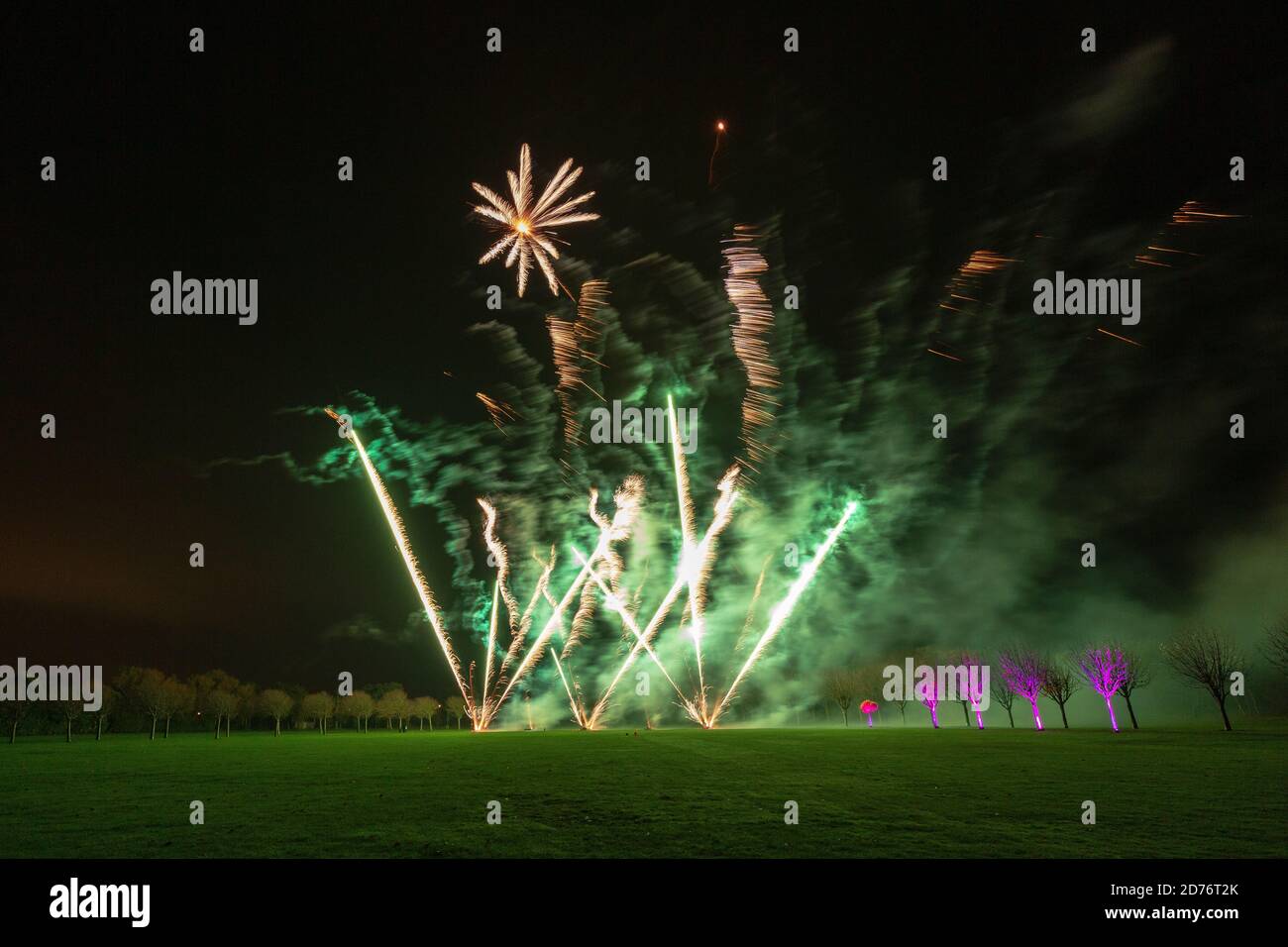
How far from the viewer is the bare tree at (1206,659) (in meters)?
63.4

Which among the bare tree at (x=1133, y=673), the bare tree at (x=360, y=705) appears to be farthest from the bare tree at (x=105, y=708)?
the bare tree at (x=1133, y=673)

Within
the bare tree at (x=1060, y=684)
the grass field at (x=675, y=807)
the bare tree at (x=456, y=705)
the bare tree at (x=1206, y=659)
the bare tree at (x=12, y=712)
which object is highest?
the grass field at (x=675, y=807)

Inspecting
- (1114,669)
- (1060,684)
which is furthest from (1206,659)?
(1060,684)

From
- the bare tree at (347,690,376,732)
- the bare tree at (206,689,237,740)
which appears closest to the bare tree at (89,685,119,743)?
the bare tree at (206,689,237,740)

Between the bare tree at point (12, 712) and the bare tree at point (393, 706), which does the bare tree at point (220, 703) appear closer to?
the bare tree at point (12, 712)

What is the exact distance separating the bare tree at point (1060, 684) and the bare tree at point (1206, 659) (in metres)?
8.75

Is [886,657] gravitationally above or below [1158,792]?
below

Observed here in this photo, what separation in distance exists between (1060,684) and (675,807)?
222 feet

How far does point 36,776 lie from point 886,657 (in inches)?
3347

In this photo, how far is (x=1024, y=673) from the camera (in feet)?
248

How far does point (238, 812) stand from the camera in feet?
66.4
